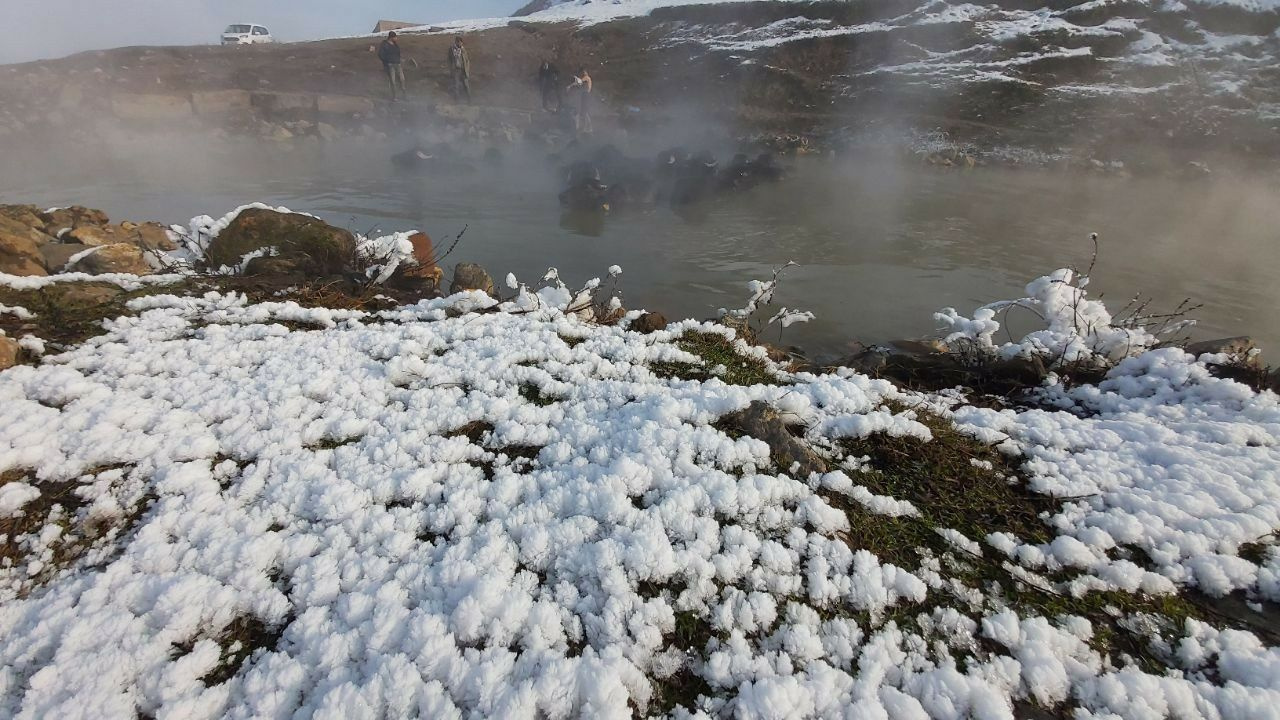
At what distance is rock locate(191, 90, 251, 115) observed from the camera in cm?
2353

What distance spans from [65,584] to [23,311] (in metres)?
3.47

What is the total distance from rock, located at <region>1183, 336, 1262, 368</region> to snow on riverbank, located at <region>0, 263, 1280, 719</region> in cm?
81

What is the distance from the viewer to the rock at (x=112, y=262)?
594 centimetres

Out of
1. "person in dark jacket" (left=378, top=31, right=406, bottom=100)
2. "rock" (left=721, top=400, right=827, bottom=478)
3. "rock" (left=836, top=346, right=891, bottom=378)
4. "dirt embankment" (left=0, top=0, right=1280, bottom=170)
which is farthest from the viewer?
"person in dark jacket" (left=378, top=31, right=406, bottom=100)

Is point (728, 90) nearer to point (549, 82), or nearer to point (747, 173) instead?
point (549, 82)

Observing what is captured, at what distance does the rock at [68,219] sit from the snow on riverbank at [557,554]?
6.42 metres

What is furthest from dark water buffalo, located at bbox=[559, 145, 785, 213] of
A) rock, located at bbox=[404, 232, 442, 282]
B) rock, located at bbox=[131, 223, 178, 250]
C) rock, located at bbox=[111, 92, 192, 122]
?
rock, located at bbox=[111, 92, 192, 122]

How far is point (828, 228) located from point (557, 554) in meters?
12.0

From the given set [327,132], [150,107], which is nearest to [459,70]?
[327,132]

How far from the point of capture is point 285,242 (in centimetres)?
646

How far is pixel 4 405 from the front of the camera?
3055 mm

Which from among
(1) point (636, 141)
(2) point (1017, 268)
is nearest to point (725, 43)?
(1) point (636, 141)

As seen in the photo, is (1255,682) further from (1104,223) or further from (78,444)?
(1104,223)

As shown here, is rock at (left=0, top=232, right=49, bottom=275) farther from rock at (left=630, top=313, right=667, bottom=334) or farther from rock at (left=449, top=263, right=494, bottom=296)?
rock at (left=630, top=313, right=667, bottom=334)
